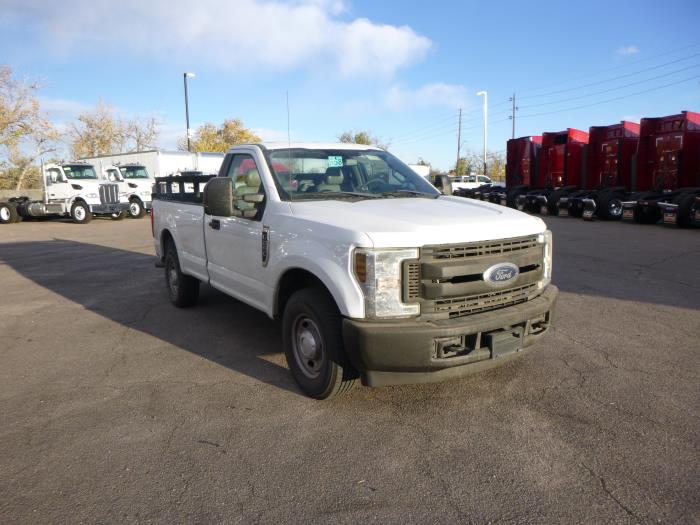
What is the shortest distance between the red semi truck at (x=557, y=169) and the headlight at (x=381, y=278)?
1785cm

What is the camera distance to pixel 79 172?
70.8 ft

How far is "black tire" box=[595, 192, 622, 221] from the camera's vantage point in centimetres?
1712

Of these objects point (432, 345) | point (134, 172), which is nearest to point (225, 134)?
point (134, 172)

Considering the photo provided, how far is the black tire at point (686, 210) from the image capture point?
45.6 ft

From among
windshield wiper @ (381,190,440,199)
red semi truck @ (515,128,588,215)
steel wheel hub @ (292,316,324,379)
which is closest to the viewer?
steel wheel hub @ (292,316,324,379)

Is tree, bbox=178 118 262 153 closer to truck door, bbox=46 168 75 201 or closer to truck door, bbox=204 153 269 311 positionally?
truck door, bbox=46 168 75 201

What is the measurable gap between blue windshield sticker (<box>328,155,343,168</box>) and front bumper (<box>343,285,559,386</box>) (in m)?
1.99

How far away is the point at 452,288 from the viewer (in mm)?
3320

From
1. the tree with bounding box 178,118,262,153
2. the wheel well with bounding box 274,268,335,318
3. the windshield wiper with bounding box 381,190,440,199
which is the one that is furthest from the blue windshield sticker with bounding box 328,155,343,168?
the tree with bounding box 178,118,262,153

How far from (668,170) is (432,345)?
15.5 m

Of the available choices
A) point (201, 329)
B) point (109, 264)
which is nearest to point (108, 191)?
point (109, 264)

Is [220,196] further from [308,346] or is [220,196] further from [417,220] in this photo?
[417,220]

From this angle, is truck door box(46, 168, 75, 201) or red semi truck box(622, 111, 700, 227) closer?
red semi truck box(622, 111, 700, 227)

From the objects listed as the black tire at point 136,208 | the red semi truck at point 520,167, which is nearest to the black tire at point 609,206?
the red semi truck at point 520,167
